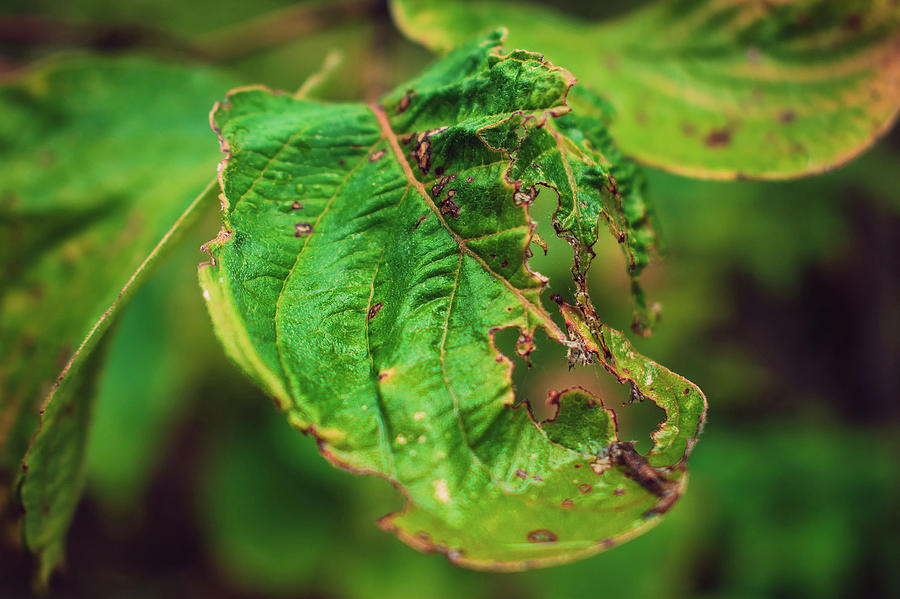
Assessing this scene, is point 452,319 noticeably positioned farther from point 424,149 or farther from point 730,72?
point 730,72

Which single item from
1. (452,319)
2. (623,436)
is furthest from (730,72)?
(623,436)

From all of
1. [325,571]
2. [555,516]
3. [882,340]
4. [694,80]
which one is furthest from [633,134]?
[882,340]

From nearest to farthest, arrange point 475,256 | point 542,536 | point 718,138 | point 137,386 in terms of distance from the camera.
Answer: point 542,536, point 475,256, point 718,138, point 137,386

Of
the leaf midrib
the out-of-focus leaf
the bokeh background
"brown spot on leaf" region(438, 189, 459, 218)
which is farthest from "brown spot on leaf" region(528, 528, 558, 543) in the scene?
the out-of-focus leaf

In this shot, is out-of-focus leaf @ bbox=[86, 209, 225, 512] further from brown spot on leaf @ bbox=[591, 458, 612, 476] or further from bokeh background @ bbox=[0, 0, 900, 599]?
brown spot on leaf @ bbox=[591, 458, 612, 476]

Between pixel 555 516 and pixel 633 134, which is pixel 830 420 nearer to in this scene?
pixel 633 134

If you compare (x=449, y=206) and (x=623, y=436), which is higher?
(x=449, y=206)
